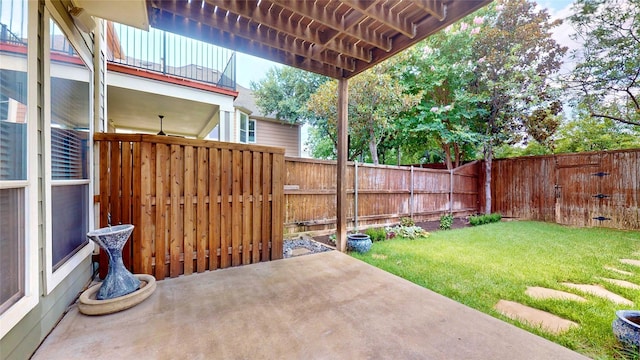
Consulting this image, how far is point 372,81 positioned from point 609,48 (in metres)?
6.10

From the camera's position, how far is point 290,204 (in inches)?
188

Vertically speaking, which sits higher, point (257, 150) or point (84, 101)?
point (84, 101)

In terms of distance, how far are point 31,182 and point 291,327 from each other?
1.85 meters

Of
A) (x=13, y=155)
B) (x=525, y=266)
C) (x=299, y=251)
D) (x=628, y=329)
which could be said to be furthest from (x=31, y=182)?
(x=525, y=266)

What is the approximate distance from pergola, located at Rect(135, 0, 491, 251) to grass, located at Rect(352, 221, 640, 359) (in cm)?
278

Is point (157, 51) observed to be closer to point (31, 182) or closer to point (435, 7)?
point (31, 182)

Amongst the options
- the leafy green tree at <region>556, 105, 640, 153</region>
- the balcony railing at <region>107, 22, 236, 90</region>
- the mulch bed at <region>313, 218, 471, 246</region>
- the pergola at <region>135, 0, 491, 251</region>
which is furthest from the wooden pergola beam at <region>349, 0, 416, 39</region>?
the leafy green tree at <region>556, 105, 640, 153</region>

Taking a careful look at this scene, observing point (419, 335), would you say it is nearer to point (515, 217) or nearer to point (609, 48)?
point (515, 217)

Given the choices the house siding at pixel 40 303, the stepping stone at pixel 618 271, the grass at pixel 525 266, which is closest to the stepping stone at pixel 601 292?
the grass at pixel 525 266

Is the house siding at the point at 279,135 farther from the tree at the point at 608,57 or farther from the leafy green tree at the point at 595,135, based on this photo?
the leafy green tree at the point at 595,135

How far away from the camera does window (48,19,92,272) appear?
185 centimetres

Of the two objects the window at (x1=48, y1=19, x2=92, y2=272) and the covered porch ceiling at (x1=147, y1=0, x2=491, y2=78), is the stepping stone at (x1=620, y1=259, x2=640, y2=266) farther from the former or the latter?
the window at (x1=48, y1=19, x2=92, y2=272)

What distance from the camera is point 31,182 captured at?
148 centimetres

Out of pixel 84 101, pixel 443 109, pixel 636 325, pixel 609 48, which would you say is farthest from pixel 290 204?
pixel 609 48
